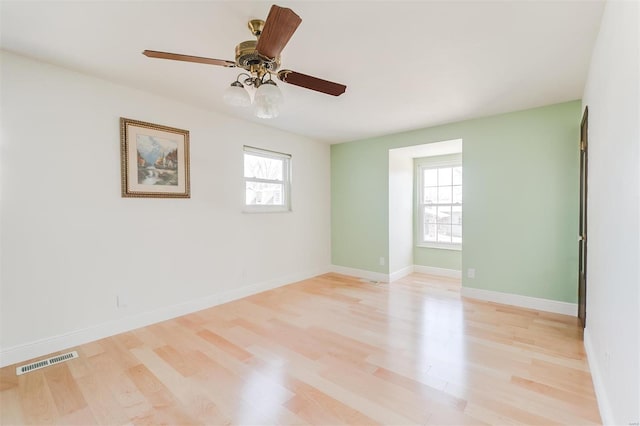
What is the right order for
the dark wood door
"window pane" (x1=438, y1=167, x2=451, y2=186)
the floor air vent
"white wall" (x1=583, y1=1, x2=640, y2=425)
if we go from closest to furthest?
"white wall" (x1=583, y1=1, x2=640, y2=425) → the floor air vent → the dark wood door → "window pane" (x1=438, y1=167, x2=451, y2=186)

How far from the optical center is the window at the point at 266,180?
409cm

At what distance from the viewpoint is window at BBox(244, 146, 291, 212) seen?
13.4 feet

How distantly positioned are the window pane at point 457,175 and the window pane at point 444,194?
144 millimetres

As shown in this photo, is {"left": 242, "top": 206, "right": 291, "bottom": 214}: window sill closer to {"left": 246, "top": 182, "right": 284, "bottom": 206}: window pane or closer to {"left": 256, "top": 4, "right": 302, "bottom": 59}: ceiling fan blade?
Result: {"left": 246, "top": 182, "right": 284, "bottom": 206}: window pane

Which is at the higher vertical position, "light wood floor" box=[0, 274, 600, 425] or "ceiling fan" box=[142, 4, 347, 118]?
"ceiling fan" box=[142, 4, 347, 118]

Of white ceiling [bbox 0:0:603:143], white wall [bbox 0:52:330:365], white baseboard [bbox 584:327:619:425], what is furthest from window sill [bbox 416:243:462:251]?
white wall [bbox 0:52:330:365]

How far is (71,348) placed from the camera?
2510mm

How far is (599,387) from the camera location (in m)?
1.76

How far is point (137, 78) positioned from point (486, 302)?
179 inches

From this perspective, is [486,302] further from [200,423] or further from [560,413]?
[200,423]

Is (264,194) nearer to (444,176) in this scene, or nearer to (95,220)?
(95,220)

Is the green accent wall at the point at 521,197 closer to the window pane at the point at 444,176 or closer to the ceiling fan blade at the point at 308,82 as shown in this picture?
the window pane at the point at 444,176

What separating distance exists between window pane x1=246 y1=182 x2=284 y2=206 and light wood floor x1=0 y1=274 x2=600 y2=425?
5.25 feet

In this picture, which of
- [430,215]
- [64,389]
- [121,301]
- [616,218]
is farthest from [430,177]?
[64,389]
